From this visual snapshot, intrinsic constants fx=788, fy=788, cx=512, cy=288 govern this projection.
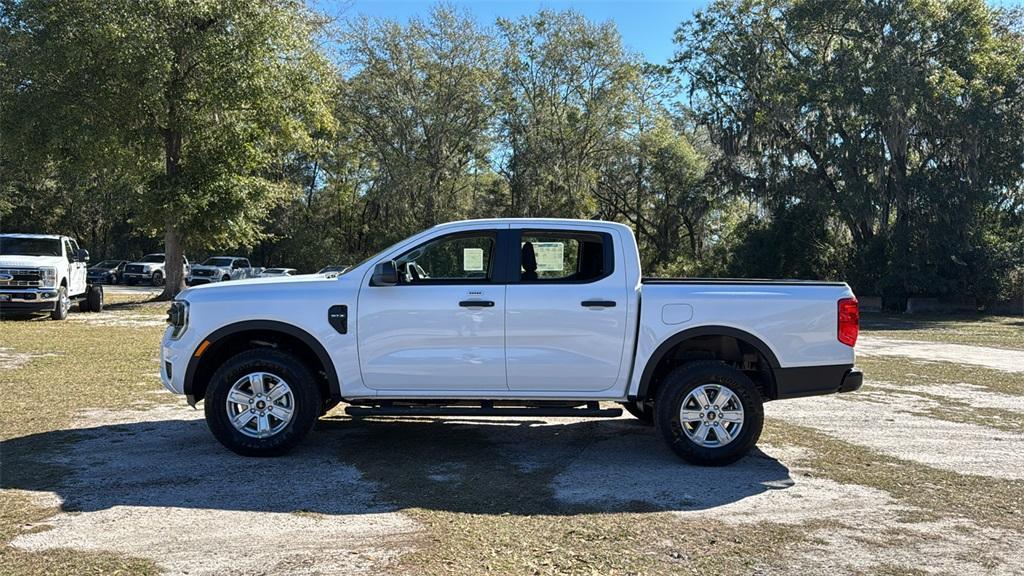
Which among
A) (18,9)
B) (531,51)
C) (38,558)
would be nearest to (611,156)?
(531,51)

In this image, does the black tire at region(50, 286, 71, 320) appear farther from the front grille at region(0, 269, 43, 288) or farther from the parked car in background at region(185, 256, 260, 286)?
the parked car in background at region(185, 256, 260, 286)

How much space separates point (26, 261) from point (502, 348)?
15067 millimetres

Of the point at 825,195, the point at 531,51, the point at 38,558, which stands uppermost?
the point at 531,51

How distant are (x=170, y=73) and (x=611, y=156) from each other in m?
22.2

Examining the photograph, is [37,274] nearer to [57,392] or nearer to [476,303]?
[57,392]

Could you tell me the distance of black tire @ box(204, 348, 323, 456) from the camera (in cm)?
618

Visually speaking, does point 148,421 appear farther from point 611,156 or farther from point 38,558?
point 611,156

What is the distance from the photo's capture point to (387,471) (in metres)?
5.97

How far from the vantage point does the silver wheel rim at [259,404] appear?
6.21 m

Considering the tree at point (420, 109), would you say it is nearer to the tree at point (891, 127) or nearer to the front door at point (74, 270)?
the tree at point (891, 127)

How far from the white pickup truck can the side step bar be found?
12 mm

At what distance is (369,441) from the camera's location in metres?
6.93

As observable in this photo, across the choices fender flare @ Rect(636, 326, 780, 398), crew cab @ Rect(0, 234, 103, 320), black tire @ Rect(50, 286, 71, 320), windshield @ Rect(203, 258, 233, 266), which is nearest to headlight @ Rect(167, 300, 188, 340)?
fender flare @ Rect(636, 326, 780, 398)

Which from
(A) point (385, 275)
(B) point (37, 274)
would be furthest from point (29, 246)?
(A) point (385, 275)
